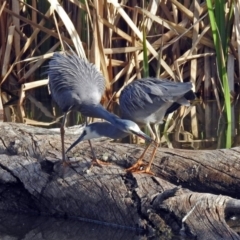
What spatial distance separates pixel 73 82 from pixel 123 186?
3.08 feet

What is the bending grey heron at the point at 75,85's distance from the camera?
4867 mm

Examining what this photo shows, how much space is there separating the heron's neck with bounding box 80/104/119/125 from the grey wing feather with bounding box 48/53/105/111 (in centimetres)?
7

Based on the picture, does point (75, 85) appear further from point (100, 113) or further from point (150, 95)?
point (150, 95)

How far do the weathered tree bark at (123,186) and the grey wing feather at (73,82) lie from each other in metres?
0.31

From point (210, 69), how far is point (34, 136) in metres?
3.24

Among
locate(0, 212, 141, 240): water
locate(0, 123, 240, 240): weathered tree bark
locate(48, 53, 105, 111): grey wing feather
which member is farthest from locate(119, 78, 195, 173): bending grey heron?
locate(0, 212, 141, 240): water

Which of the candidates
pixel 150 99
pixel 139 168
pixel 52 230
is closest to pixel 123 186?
pixel 139 168

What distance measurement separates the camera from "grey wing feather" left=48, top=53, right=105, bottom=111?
4918mm

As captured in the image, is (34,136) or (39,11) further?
(39,11)

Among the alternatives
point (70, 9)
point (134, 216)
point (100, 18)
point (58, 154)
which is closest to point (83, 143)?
point (58, 154)

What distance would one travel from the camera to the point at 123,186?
14.6ft

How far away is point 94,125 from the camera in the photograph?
14.8 ft

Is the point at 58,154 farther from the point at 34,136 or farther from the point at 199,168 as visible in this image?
the point at 199,168

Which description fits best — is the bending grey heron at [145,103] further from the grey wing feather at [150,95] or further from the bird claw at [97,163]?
the bird claw at [97,163]
